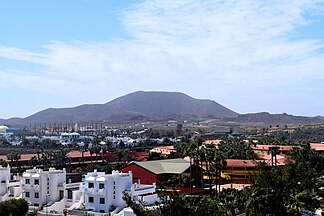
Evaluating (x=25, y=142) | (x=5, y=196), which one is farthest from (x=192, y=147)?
(x=25, y=142)

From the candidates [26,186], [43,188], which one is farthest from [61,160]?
[43,188]

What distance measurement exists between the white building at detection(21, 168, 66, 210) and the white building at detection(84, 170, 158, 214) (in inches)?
242

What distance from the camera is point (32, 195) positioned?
5981 centimetres

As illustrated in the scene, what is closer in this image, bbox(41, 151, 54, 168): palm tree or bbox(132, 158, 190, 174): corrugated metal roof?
bbox(132, 158, 190, 174): corrugated metal roof

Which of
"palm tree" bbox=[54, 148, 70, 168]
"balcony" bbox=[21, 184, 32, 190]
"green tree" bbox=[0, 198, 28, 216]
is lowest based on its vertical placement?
"green tree" bbox=[0, 198, 28, 216]

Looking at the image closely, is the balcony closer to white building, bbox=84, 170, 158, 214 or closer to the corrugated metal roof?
white building, bbox=84, 170, 158, 214

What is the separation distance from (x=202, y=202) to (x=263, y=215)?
6.73 meters

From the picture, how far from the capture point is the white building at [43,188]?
59188 millimetres

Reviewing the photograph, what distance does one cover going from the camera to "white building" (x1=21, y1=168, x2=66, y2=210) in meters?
59.2

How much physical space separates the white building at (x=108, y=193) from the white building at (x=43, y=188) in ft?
20.2

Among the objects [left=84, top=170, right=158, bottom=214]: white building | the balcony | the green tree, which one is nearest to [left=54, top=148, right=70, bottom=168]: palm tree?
the balcony

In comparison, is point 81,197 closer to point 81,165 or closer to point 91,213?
point 91,213

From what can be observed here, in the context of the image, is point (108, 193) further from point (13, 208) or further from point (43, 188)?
point (43, 188)

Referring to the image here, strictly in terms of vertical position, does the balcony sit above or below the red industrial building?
below
